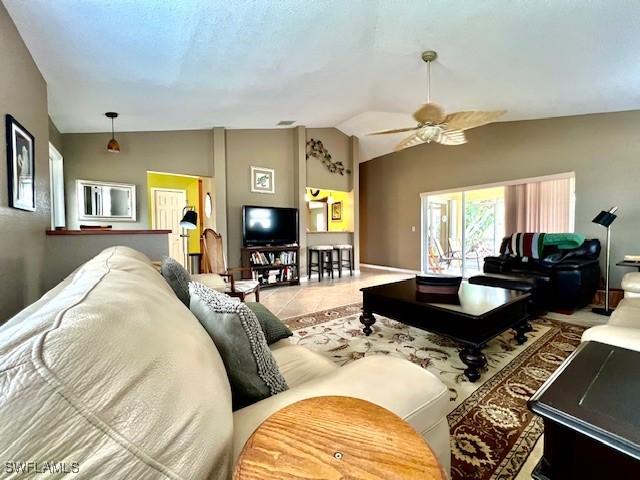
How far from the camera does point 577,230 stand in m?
4.31

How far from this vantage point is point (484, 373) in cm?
201

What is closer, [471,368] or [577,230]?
[471,368]

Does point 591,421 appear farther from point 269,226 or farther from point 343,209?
point 343,209

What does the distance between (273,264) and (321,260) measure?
1158 mm

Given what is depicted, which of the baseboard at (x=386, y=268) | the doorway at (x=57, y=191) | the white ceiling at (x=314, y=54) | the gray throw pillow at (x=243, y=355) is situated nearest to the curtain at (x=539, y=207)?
the white ceiling at (x=314, y=54)

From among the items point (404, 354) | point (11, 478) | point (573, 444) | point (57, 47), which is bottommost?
point (404, 354)

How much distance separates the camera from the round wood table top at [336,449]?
463 mm

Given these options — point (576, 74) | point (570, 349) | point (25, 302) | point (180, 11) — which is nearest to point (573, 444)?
point (570, 349)

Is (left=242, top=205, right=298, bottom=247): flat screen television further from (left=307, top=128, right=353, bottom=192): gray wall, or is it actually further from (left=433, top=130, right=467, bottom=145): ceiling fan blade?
(left=433, top=130, right=467, bottom=145): ceiling fan blade

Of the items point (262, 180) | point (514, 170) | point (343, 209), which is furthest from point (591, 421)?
point (343, 209)

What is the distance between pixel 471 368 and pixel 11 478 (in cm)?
216

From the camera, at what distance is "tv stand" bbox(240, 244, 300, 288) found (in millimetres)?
5203

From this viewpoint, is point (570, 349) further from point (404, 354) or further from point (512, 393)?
point (404, 354)

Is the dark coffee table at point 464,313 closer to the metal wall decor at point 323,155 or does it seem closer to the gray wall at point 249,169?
the gray wall at point 249,169
